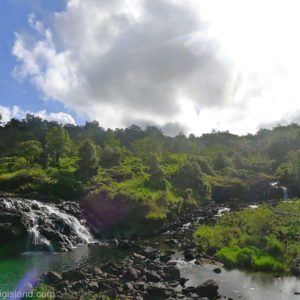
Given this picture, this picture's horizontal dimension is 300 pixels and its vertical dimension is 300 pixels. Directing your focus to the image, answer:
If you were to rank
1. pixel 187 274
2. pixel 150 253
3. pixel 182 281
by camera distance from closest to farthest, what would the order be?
pixel 182 281 < pixel 187 274 < pixel 150 253

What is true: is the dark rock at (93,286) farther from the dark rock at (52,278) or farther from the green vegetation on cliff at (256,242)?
the green vegetation on cliff at (256,242)

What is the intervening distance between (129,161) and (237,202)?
1437 inches

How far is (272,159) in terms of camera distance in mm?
191500

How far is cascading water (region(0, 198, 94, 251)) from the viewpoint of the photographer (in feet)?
→ 217

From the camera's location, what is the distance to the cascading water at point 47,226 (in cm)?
6612

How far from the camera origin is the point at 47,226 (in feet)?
230

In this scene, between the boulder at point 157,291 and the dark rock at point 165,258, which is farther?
the dark rock at point 165,258

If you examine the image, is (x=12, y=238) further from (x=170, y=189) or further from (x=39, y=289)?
(x=170, y=189)

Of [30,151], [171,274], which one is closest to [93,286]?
[171,274]

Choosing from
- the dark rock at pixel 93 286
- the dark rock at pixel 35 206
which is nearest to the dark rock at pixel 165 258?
the dark rock at pixel 93 286

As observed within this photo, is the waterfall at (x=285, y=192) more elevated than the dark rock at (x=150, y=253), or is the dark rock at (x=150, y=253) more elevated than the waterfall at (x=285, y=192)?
the waterfall at (x=285, y=192)

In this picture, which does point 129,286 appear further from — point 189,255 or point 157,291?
point 189,255

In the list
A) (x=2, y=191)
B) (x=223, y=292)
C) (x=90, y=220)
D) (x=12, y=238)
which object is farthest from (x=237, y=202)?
(x=223, y=292)

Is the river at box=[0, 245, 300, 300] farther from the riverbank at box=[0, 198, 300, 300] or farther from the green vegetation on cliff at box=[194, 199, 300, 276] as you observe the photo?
the green vegetation on cliff at box=[194, 199, 300, 276]
